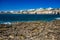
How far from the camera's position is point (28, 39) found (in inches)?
550

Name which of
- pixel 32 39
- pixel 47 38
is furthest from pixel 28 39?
pixel 47 38

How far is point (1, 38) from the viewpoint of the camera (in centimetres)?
1423

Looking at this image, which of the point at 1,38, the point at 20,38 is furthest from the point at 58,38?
the point at 1,38

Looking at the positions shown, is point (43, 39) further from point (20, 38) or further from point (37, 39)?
point (20, 38)

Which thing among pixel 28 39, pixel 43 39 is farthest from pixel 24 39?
pixel 43 39

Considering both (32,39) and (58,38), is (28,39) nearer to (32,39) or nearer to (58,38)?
(32,39)

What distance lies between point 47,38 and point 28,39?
52.3 inches

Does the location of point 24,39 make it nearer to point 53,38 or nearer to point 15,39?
point 15,39

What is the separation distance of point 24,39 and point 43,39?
1295mm

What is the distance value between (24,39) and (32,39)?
21.9 inches

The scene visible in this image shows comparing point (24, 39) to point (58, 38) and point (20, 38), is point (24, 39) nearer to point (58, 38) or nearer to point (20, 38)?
point (20, 38)

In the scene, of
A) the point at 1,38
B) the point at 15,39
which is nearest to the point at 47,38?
the point at 15,39

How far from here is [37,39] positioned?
13.9 m

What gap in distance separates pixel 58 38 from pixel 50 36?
74 centimetres
